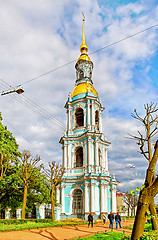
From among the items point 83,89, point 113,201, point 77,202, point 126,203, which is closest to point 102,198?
point 113,201

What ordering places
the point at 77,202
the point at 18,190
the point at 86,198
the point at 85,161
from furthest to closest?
the point at 85,161
the point at 77,202
the point at 86,198
the point at 18,190

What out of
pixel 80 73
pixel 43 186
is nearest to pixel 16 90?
pixel 43 186

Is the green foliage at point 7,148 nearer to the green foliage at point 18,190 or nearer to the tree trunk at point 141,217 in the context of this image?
the green foliage at point 18,190

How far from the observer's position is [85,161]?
3016 centimetres

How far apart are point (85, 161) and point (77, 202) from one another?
539 centimetres

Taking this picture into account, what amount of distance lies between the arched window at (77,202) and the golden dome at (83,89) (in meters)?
14.9

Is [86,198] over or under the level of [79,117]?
under

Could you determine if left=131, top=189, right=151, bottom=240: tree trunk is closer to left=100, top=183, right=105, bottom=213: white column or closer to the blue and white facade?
the blue and white facade

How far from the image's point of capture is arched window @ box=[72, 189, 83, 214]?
28473 mm

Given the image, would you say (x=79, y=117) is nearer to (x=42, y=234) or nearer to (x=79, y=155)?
(x=79, y=155)

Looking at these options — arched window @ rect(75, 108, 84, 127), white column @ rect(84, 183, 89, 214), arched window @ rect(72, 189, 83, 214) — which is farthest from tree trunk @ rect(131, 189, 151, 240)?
arched window @ rect(75, 108, 84, 127)

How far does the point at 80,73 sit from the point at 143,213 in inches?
1341

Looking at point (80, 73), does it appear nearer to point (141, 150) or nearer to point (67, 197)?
point (67, 197)

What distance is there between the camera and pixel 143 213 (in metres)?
5.69
